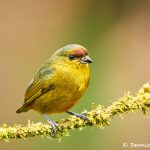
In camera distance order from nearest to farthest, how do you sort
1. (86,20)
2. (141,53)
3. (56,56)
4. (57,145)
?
(56,56) → (57,145) → (141,53) → (86,20)

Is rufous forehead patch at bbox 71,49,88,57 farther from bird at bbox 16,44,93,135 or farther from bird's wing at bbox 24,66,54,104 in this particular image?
bird's wing at bbox 24,66,54,104

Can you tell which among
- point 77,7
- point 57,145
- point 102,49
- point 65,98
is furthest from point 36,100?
point 77,7

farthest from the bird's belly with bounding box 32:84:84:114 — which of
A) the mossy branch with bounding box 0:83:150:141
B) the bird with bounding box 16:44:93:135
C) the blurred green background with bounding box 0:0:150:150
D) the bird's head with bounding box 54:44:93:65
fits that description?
the blurred green background with bounding box 0:0:150:150

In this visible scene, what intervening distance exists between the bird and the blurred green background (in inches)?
80.4

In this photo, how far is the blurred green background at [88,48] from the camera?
10.2 m

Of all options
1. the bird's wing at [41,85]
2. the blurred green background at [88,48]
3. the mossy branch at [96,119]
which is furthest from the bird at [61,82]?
the blurred green background at [88,48]

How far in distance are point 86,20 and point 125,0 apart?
801mm

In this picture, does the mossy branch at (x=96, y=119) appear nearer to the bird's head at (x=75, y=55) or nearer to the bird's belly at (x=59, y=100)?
the bird's belly at (x=59, y=100)

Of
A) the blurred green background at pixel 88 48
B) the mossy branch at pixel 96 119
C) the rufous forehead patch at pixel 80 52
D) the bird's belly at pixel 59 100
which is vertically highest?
the blurred green background at pixel 88 48

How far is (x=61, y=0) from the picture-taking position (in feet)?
41.1

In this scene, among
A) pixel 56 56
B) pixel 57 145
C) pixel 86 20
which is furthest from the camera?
pixel 86 20

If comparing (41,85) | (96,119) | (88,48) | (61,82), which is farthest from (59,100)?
(88,48)

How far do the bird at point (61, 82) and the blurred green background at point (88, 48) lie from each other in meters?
2.04

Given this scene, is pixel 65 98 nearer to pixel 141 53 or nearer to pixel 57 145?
pixel 57 145
